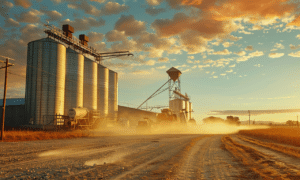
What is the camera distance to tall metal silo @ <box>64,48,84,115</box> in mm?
44500

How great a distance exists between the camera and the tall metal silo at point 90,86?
50.8m

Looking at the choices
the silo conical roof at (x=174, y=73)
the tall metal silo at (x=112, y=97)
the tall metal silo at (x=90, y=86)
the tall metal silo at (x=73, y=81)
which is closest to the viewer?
the tall metal silo at (x=73, y=81)

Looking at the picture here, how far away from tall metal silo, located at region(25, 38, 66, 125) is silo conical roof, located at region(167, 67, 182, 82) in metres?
50.6

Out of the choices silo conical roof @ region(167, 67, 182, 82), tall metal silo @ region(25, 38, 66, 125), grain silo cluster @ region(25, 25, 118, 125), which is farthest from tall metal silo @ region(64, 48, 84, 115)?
silo conical roof @ region(167, 67, 182, 82)

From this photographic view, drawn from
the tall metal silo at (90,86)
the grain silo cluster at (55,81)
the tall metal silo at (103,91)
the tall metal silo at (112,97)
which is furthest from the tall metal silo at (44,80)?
the tall metal silo at (112,97)

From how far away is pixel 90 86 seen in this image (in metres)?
52.1

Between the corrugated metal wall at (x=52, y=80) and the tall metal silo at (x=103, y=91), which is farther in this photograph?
the tall metal silo at (x=103, y=91)

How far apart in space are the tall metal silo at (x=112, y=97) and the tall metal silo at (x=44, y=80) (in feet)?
69.3

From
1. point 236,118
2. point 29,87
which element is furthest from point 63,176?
point 236,118

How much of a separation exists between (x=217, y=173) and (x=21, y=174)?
278 inches

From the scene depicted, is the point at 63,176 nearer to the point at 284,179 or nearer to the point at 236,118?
the point at 284,179

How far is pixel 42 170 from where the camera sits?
790 cm

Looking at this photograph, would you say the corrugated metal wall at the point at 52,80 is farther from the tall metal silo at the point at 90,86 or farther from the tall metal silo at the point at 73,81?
the tall metal silo at the point at 90,86

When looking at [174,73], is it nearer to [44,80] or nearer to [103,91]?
[103,91]
